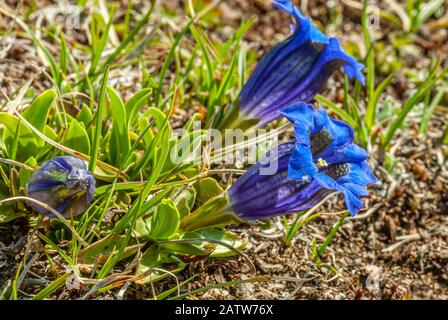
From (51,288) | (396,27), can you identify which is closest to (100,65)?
(51,288)

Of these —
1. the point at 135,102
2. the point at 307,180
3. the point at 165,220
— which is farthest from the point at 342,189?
the point at 135,102

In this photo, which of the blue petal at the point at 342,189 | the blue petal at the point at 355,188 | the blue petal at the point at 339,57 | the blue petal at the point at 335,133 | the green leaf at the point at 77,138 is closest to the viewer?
the blue petal at the point at 342,189

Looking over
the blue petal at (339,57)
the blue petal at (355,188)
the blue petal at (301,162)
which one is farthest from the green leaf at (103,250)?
the blue petal at (339,57)

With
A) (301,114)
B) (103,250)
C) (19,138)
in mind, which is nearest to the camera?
(301,114)

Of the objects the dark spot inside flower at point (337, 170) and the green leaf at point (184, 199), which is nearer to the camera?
the dark spot inside flower at point (337, 170)

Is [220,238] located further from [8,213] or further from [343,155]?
[8,213]

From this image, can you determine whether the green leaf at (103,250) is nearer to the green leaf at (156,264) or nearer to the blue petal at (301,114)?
the green leaf at (156,264)

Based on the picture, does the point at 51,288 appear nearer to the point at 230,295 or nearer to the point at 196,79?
the point at 230,295
